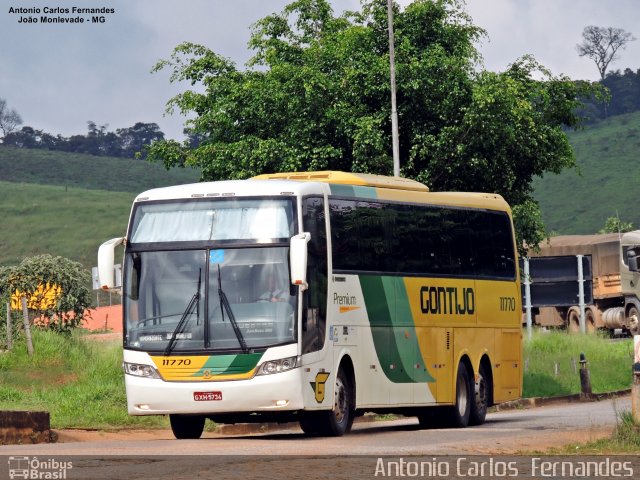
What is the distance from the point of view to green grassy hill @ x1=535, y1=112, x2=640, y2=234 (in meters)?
119

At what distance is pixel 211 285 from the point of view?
19.2 metres

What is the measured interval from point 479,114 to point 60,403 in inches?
577

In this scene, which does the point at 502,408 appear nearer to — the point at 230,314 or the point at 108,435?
the point at 108,435

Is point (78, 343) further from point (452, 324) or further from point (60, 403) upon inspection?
point (452, 324)

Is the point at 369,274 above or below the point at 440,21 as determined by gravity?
below

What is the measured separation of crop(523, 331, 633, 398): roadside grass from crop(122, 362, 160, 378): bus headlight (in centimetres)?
1589

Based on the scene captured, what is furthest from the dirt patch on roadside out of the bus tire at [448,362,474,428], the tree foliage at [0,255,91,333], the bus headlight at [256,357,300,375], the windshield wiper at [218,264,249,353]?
the tree foliage at [0,255,91,333]

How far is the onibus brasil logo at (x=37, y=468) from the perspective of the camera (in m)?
12.5

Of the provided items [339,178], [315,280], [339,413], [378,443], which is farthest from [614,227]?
[378,443]

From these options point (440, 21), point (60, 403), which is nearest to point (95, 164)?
point (440, 21)

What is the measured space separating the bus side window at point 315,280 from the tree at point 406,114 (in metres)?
15.9

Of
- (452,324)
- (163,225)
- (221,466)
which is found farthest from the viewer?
(452,324)

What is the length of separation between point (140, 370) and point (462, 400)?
665cm

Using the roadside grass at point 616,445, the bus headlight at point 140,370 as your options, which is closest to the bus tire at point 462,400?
the bus headlight at point 140,370
